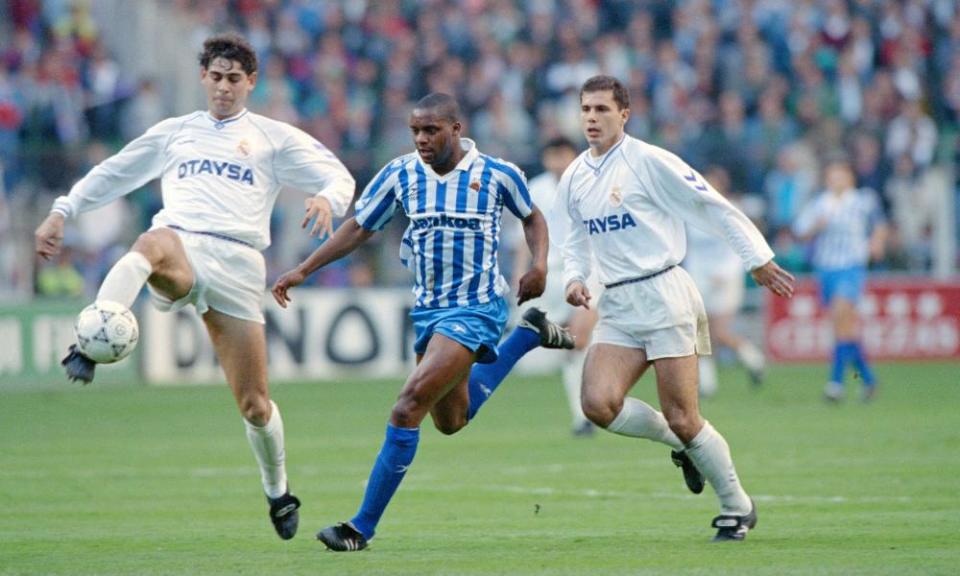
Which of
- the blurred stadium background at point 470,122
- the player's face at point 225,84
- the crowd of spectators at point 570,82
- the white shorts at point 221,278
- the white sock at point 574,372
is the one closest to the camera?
the white shorts at point 221,278

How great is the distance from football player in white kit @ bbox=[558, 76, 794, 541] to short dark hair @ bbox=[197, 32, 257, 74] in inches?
73.4

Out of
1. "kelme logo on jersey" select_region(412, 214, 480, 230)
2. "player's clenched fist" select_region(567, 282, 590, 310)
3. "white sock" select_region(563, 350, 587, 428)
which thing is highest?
"kelme logo on jersey" select_region(412, 214, 480, 230)

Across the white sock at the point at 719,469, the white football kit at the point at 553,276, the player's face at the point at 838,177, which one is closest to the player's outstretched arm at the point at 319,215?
the white sock at the point at 719,469

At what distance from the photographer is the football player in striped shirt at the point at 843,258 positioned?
58.3 feet

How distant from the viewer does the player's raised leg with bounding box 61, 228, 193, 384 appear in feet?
26.9

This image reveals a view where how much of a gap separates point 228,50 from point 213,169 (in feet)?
2.13

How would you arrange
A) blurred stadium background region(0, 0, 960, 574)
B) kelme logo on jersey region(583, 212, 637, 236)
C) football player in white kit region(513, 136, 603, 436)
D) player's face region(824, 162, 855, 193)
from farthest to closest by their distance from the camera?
blurred stadium background region(0, 0, 960, 574)
player's face region(824, 162, 855, 193)
football player in white kit region(513, 136, 603, 436)
kelme logo on jersey region(583, 212, 637, 236)

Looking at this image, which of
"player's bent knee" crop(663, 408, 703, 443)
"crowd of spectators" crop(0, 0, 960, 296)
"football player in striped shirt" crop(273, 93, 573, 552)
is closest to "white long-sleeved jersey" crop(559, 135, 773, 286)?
"football player in striped shirt" crop(273, 93, 573, 552)

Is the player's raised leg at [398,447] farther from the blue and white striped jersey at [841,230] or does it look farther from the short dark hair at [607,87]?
the blue and white striped jersey at [841,230]

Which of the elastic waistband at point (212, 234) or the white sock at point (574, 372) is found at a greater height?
the elastic waistband at point (212, 234)

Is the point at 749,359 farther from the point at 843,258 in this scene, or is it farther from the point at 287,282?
the point at 287,282

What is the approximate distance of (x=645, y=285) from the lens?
8867 millimetres

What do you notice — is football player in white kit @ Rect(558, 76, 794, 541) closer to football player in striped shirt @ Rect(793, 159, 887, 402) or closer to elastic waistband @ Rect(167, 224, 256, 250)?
elastic waistband @ Rect(167, 224, 256, 250)

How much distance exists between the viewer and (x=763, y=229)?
2386 cm
